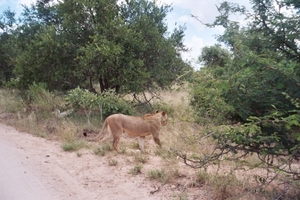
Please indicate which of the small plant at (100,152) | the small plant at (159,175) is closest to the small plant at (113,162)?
the small plant at (100,152)

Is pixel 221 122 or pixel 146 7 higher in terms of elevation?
pixel 146 7

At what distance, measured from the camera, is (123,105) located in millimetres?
11125

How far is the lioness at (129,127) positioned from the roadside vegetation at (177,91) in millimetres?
349

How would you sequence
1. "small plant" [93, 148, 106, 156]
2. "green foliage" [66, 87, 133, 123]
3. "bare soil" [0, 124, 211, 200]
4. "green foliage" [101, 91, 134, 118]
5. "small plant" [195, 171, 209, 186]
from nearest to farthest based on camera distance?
"bare soil" [0, 124, 211, 200]
"small plant" [195, 171, 209, 186]
"small plant" [93, 148, 106, 156]
"green foliage" [66, 87, 133, 123]
"green foliage" [101, 91, 134, 118]

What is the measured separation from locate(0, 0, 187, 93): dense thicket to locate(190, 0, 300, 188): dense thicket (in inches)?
254

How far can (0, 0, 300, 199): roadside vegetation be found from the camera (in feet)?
14.1

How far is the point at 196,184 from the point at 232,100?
1979 mm

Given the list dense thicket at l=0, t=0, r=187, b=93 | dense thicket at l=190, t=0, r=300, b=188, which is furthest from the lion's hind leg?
dense thicket at l=190, t=0, r=300, b=188

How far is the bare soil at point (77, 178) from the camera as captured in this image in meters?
5.32

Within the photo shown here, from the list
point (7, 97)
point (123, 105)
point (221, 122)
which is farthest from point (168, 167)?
point (7, 97)

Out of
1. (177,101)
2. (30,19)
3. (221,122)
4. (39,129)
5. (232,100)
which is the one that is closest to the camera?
(232,100)

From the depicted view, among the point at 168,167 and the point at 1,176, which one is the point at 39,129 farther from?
the point at 168,167

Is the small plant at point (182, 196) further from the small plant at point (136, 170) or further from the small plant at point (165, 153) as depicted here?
the small plant at point (165, 153)

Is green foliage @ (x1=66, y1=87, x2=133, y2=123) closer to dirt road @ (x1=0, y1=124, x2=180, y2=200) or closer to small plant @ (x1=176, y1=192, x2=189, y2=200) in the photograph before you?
dirt road @ (x1=0, y1=124, x2=180, y2=200)
